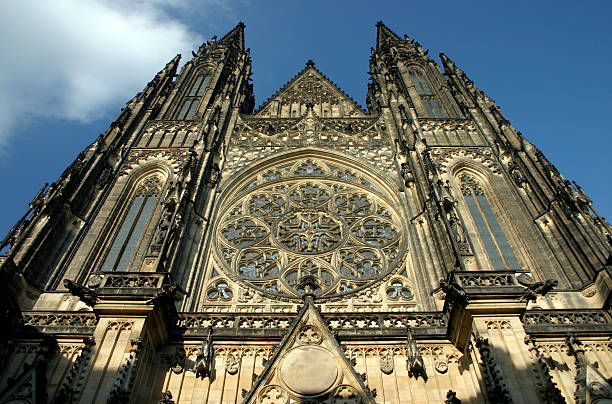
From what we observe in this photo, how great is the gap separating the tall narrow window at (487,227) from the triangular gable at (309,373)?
18.4ft

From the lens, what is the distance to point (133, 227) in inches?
596

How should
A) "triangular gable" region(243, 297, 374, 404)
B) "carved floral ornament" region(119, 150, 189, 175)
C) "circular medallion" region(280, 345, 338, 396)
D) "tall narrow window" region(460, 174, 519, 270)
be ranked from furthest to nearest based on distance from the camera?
"carved floral ornament" region(119, 150, 189, 175), "tall narrow window" region(460, 174, 519, 270), "circular medallion" region(280, 345, 338, 396), "triangular gable" region(243, 297, 374, 404)

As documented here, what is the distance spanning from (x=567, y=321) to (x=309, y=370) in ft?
18.4

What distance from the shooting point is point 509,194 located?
15.9 meters

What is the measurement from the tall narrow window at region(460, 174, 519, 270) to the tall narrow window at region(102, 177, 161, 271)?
9482 millimetres

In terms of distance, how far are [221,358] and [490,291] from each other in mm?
5456

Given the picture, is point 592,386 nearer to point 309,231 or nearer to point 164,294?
point 309,231

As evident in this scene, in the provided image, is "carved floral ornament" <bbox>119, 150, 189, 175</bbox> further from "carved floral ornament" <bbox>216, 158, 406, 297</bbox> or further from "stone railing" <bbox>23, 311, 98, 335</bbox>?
"stone railing" <bbox>23, 311, 98, 335</bbox>

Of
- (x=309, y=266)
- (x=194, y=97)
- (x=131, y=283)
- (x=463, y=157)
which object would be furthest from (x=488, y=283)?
(x=194, y=97)

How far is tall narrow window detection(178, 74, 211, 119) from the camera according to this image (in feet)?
70.0

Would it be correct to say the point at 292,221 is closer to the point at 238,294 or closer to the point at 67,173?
the point at 238,294

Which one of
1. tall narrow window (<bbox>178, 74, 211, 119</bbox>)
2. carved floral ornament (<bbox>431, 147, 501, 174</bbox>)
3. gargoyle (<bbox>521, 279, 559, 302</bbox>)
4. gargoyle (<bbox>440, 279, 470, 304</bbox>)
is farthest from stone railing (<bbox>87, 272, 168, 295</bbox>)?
tall narrow window (<bbox>178, 74, 211, 119</bbox>)

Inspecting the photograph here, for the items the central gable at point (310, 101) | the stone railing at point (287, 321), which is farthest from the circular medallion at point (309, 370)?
the central gable at point (310, 101)

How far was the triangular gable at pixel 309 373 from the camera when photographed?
9.52m
